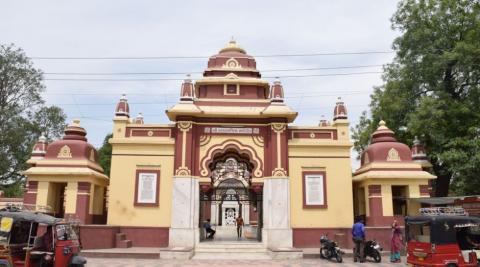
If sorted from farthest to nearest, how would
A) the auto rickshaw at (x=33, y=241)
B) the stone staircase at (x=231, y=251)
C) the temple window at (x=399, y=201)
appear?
the temple window at (x=399, y=201) → the stone staircase at (x=231, y=251) → the auto rickshaw at (x=33, y=241)

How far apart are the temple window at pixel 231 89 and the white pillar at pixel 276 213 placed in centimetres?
454

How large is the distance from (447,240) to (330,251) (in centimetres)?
496

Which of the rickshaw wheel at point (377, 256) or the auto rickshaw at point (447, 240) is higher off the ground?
the auto rickshaw at point (447, 240)

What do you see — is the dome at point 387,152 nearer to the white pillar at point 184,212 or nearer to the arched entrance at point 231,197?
the arched entrance at point 231,197

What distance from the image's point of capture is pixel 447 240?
10.5 metres

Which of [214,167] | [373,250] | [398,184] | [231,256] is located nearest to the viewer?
[373,250]

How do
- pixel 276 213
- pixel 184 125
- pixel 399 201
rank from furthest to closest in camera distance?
pixel 399 201 → pixel 184 125 → pixel 276 213

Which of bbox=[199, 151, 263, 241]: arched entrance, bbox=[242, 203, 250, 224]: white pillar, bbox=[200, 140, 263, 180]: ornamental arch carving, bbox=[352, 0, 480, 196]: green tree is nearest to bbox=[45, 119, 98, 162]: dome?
bbox=[200, 140, 263, 180]: ornamental arch carving

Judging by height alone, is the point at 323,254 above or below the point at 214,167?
below

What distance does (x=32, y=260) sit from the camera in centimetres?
928

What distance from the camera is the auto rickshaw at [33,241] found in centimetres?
914

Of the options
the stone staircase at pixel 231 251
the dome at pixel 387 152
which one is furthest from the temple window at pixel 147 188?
the dome at pixel 387 152

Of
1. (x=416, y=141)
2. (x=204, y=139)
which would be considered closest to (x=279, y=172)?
(x=204, y=139)

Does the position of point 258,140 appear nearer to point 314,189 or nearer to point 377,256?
point 314,189
